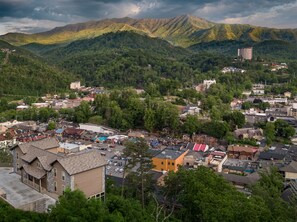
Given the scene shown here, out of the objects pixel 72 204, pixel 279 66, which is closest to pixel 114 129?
pixel 72 204

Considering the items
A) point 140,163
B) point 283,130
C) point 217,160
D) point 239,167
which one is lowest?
point 239,167

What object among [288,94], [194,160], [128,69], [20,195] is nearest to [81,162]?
[20,195]

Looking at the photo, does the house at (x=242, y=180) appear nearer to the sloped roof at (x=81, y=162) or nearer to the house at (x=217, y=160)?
the house at (x=217, y=160)

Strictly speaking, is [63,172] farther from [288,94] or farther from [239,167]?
[288,94]

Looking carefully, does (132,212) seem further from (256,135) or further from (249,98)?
(249,98)

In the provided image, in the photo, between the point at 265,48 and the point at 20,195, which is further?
the point at 265,48
